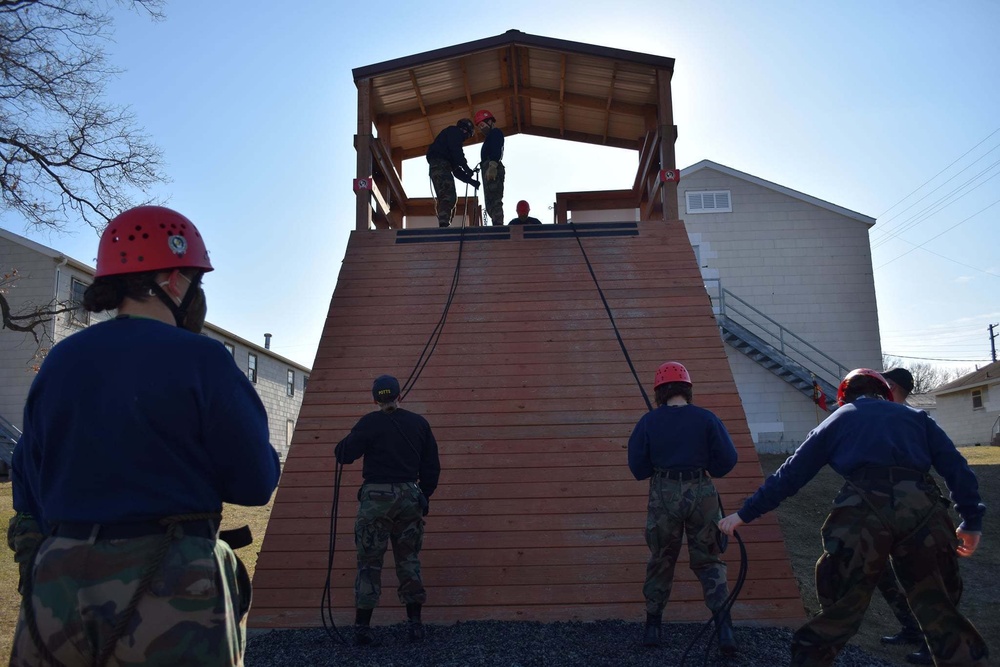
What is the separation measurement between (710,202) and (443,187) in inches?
406

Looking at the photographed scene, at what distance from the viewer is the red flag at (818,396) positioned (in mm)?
16483

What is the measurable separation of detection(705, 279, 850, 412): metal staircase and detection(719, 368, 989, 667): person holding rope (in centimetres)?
1393

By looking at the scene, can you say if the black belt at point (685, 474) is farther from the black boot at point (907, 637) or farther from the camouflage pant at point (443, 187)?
the camouflage pant at point (443, 187)

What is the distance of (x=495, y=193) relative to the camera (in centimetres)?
1174

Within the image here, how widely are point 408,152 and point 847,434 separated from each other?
446 inches

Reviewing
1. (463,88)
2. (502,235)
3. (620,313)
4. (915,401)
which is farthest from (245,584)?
(915,401)

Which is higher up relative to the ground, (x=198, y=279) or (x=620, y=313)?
(x=620, y=313)

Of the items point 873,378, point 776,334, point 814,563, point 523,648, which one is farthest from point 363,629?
point 776,334

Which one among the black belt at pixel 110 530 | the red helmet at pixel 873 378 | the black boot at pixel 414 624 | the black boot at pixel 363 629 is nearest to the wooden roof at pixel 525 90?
the red helmet at pixel 873 378

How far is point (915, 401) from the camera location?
44.8 meters

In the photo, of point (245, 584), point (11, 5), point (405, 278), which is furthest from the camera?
point (11, 5)

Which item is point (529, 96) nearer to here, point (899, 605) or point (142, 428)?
point (899, 605)

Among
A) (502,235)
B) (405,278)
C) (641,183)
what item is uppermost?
(641,183)

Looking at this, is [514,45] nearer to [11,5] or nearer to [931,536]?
[11,5]
